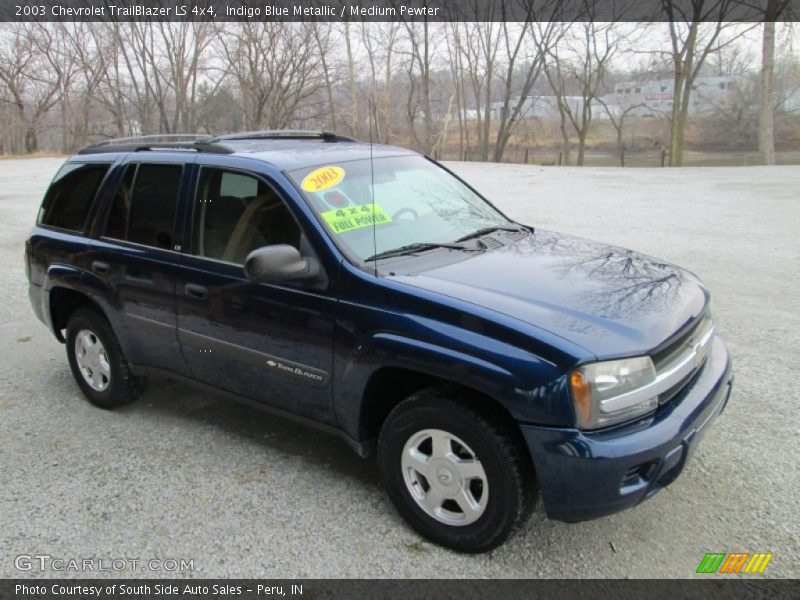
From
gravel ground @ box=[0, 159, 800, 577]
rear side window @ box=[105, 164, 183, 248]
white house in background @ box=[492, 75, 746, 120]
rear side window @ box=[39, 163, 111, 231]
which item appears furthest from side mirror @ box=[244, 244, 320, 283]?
white house in background @ box=[492, 75, 746, 120]

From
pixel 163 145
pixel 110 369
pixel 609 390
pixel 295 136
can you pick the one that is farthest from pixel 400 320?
pixel 110 369

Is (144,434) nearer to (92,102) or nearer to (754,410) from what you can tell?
(754,410)

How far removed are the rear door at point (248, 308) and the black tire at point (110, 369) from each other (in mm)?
735

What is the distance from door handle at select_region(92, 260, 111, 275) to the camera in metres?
3.92

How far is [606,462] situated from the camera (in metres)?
2.30

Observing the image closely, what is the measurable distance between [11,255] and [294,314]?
28.3 ft

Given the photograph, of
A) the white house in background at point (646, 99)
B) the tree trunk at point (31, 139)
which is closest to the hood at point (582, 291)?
the white house in background at point (646, 99)

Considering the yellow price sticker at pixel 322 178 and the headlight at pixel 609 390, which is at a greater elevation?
the yellow price sticker at pixel 322 178

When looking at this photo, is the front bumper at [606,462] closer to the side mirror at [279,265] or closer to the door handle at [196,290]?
the side mirror at [279,265]

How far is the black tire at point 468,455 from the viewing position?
8.16ft

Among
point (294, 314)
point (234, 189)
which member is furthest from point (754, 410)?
point (234, 189)

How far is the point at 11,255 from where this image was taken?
9664 mm

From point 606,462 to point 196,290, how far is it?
228cm

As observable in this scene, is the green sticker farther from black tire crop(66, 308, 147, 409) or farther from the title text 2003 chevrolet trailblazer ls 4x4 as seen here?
black tire crop(66, 308, 147, 409)
